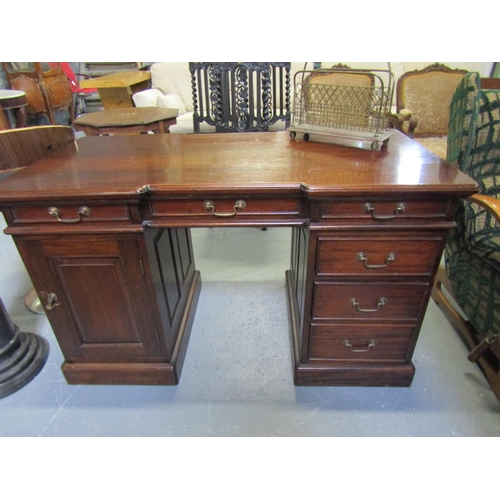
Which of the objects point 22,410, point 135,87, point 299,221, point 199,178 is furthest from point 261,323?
point 135,87

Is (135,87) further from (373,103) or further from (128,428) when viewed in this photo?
(128,428)

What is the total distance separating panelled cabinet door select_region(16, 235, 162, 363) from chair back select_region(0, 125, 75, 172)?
0.51 m

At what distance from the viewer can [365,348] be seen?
4.03 ft

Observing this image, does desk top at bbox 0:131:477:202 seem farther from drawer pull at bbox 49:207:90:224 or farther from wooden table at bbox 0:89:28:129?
wooden table at bbox 0:89:28:129

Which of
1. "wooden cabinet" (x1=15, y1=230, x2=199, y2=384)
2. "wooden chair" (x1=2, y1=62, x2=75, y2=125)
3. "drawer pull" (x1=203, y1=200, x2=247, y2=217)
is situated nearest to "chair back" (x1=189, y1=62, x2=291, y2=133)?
"wooden cabinet" (x1=15, y1=230, x2=199, y2=384)

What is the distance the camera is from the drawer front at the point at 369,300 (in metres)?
1.11

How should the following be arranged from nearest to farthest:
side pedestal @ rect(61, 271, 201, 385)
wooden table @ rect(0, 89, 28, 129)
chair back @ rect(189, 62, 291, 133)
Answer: side pedestal @ rect(61, 271, 201, 385) < chair back @ rect(189, 62, 291, 133) < wooden table @ rect(0, 89, 28, 129)

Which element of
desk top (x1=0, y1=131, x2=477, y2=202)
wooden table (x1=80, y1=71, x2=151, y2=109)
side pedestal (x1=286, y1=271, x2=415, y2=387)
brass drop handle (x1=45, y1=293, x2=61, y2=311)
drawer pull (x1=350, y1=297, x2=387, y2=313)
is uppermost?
wooden table (x1=80, y1=71, x2=151, y2=109)

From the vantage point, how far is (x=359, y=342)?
1.22 m

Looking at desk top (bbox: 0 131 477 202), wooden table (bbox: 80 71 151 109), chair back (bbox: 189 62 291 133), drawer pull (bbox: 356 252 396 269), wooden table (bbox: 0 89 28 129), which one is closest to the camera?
desk top (bbox: 0 131 477 202)

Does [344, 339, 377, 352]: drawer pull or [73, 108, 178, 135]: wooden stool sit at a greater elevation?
[73, 108, 178, 135]: wooden stool

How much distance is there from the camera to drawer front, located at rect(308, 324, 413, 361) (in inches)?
46.9

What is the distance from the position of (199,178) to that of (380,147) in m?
0.68

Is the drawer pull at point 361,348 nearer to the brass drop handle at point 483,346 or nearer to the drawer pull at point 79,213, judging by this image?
the brass drop handle at point 483,346
